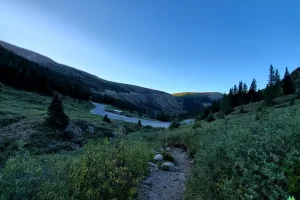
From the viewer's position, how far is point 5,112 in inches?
1072

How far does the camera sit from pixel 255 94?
68.7 metres

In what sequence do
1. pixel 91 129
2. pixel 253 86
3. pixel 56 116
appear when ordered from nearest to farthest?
pixel 56 116 → pixel 91 129 → pixel 253 86

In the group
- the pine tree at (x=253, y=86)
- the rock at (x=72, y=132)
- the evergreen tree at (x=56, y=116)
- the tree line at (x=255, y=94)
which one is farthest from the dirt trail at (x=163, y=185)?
the pine tree at (x=253, y=86)

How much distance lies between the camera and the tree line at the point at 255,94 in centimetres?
4604

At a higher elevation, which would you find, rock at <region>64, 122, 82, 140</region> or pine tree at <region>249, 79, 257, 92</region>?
pine tree at <region>249, 79, 257, 92</region>

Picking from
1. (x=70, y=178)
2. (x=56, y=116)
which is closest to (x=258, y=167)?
(x=70, y=178)

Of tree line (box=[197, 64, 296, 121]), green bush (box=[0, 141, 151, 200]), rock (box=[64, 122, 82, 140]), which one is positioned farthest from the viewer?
tree line (box=[197, 64, 296, 121])

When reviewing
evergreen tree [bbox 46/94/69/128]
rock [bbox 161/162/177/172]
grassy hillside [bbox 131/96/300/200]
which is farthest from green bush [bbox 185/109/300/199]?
evergreen tree [bbox 46/94/69/128]

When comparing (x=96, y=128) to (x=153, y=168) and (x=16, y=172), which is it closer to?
(x=153, y=168)

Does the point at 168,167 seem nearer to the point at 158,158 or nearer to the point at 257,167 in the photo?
the point at 158,158

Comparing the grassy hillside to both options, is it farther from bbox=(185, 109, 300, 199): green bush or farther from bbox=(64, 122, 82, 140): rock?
bbox=(64, 122, 82, 140): rock

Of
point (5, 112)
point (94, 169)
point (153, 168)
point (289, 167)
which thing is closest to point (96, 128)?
point (5, 112)

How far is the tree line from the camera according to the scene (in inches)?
1813

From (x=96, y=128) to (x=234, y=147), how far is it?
26993 mm
